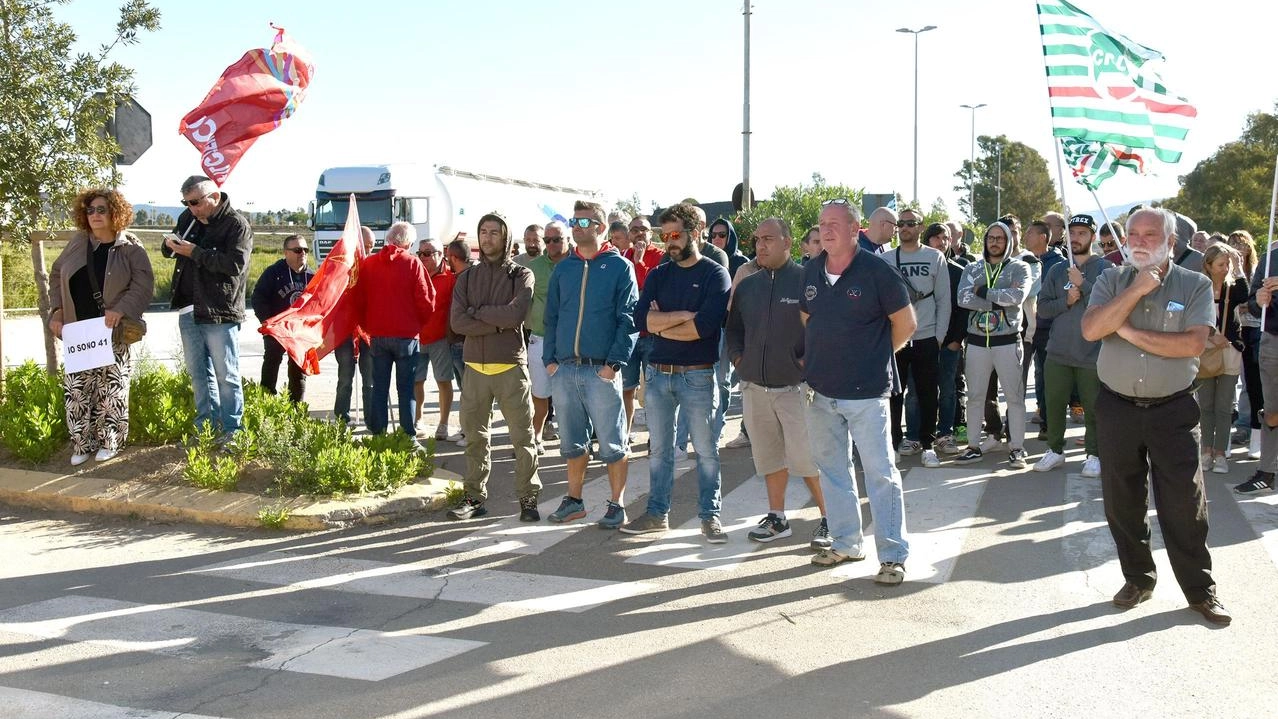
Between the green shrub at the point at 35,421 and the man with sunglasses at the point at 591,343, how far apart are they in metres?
4.22

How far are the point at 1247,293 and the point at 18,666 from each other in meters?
9.08

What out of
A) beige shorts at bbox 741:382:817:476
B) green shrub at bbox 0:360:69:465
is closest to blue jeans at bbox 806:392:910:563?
beige shorts at bbox 741:382:817:476

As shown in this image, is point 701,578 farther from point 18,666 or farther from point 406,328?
point 406,328

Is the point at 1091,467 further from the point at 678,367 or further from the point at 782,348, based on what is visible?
the point at 678,367

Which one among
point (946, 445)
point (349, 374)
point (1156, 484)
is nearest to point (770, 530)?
point (1156, 484)

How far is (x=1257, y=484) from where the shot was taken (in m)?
8.09

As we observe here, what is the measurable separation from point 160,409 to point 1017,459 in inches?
279

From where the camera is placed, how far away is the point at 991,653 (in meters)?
4.86

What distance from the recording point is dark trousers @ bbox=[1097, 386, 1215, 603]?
17.7ft

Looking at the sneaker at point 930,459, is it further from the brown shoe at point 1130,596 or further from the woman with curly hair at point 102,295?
the woman with curly hair at point 102,295

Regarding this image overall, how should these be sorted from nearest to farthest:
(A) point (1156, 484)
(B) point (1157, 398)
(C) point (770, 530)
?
(B) point (1157, 398), (A) point (1156, 484), (C) point (770, 530)

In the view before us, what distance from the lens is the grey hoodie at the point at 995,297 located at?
9320 mm

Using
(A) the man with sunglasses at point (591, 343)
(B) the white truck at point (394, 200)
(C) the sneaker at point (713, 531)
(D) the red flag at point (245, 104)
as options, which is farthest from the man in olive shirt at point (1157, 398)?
(B) the white truck at point (394, 200)

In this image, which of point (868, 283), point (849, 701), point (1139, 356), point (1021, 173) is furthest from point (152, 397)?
point (1021, 173)
